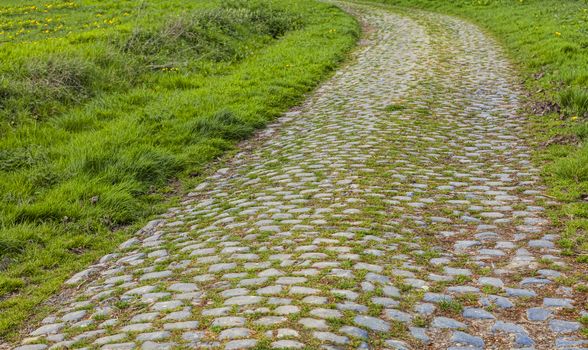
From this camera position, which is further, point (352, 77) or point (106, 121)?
point (352, 77)

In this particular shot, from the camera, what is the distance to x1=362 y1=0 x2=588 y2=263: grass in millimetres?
6473

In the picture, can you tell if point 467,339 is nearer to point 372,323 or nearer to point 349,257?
point 372,323

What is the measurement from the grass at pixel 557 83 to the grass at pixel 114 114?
14.1 feet

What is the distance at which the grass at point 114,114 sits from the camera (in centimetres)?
625

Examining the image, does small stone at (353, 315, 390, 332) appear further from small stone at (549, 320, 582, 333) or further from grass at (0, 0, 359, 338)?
grass at (0, 0, 359, 338)

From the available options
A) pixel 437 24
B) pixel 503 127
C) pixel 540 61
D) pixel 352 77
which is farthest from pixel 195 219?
pixel 437 24

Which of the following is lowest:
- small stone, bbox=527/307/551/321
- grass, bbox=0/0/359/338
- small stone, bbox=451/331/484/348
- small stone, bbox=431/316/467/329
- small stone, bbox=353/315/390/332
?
small stone, bbox=527/307/551/321

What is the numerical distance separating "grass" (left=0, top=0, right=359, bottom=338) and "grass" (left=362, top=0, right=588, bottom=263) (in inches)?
169

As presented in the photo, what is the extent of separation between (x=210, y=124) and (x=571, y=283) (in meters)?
6.39

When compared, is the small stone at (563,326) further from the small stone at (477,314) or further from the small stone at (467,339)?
the small stone at (467,339)

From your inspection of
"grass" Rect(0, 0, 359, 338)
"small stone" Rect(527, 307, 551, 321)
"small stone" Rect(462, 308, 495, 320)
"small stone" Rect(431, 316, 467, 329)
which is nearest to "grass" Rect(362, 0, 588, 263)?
"small stone" Rect(527, 307, 551, 321)

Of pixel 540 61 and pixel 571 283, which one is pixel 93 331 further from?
pixel 540 61

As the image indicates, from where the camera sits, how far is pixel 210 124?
393 inches

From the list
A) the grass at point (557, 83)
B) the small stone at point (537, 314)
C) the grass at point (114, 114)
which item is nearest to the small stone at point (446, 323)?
the small stone at point (537, 314)
